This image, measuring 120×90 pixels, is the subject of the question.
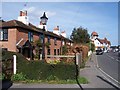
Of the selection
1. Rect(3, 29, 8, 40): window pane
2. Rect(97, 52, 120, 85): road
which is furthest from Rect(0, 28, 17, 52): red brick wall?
Rect(97, 52, 120, 85): road

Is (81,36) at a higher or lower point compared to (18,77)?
higher

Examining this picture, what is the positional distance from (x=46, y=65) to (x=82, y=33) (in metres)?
51.8

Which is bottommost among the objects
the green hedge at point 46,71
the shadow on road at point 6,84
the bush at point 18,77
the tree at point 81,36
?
the shadow on road at point 6,84

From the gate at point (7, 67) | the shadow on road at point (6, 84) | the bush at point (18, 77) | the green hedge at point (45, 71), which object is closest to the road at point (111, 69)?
the green hedge at point (45, 71)

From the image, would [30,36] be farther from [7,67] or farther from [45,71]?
[45,71]

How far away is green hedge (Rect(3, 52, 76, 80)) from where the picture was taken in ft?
51.1

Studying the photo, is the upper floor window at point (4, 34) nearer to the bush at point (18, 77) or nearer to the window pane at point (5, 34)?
the window pane at point (5, 34)

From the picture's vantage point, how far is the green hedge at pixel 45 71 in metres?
15.6

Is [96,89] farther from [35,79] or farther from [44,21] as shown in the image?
[44,21]

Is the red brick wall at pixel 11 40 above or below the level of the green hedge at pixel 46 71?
above

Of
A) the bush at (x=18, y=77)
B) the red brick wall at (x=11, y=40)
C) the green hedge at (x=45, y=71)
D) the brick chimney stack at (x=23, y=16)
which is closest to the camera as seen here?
the bush at (x=18, y=77)

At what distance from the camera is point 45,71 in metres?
15.6

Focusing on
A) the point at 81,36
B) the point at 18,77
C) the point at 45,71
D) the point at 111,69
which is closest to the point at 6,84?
the point at 18,77

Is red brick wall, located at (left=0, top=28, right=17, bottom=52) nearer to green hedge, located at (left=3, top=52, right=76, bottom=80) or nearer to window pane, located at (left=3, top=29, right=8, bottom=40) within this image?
window pane, located at (left=3, top=29, right=8, bottom=40)
